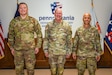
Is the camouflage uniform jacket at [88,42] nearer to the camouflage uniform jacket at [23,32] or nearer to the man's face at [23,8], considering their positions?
the camouflage uniform jacket at [23,32]

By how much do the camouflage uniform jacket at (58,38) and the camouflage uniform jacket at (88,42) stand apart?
21 cm

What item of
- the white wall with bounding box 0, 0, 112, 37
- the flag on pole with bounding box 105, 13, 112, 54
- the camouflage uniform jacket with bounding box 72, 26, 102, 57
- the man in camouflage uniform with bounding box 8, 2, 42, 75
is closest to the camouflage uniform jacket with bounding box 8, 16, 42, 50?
the man in camouflage uniform with bounding box 8, 2, 42, 75

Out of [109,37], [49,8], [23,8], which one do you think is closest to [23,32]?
[23,8]

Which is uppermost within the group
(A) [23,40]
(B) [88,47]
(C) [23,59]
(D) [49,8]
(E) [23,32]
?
(D) [49,8]

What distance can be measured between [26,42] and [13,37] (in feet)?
0.91

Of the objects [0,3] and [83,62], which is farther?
[0,3]

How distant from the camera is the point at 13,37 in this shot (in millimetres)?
4309

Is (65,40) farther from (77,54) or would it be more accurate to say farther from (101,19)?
(101,19)

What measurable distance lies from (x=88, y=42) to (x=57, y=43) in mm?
556

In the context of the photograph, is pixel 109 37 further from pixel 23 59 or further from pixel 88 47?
pixel 23 59

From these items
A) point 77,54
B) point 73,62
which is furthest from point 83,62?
point 73,62

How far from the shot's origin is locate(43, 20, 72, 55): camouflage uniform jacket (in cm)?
418

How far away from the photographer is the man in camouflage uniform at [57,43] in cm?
418

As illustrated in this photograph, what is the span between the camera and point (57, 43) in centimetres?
418
